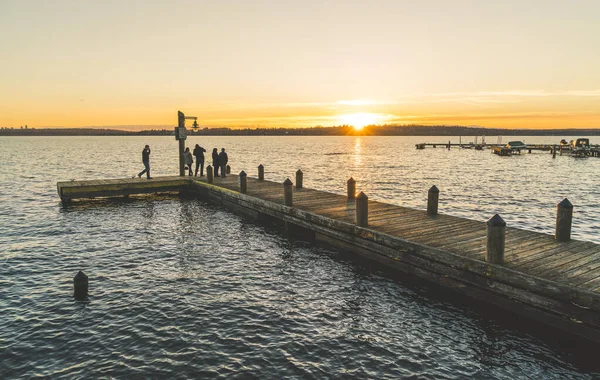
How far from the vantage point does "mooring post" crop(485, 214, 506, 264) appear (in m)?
8.66

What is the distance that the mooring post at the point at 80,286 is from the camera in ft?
33.8

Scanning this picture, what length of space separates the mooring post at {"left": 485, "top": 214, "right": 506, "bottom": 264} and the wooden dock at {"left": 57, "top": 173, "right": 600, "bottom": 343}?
0.56 ft

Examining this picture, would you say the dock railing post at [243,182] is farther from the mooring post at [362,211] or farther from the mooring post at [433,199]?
the mooring post at [433,199]

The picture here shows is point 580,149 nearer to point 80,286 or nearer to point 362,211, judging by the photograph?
point 362,211

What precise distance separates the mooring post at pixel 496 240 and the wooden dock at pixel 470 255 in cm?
17

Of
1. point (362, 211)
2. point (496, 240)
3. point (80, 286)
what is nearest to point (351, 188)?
point (362, 211)

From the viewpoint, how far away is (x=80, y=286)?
10328mm

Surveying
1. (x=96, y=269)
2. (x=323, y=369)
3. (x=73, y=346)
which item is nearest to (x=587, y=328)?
(x=323, y=369)

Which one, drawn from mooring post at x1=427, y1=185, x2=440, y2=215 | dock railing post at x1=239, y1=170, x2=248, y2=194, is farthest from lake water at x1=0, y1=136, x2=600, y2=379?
mooring post at x1=427, y1=185, x2=440, y2=215

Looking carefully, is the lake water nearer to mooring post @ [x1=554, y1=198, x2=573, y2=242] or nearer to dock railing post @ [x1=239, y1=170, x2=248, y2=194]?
mooring post @ [x1=554, y1=198, x2=573, y2=242]

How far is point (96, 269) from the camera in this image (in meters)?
12.7

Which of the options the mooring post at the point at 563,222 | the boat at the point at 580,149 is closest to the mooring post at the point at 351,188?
the mooring post at the point at 563,222

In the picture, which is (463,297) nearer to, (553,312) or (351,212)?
(553,312)

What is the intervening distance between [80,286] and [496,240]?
1035cm
